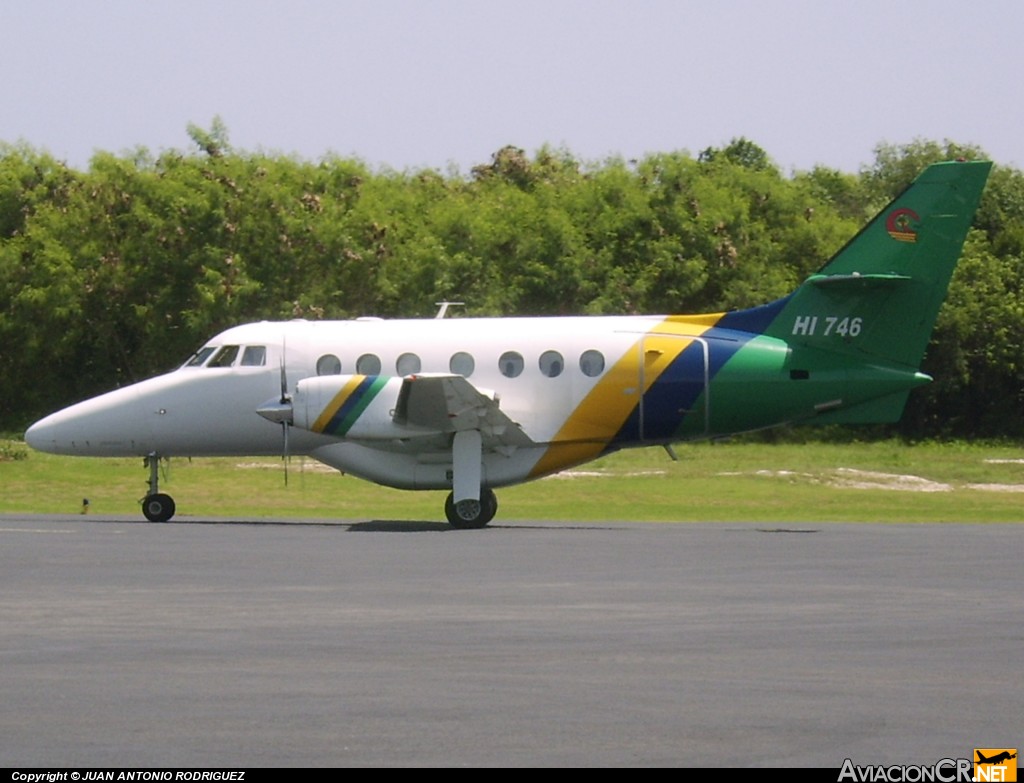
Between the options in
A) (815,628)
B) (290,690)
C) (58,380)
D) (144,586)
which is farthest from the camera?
(58,380)

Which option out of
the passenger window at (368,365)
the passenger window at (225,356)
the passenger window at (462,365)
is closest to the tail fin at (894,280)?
the passenger window at (462,365)

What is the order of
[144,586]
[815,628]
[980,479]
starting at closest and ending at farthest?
1. [815,628]
2. [144,586]
3. [980,479]

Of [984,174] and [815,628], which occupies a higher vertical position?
[984,174]

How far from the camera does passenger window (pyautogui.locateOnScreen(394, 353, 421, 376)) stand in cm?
2967

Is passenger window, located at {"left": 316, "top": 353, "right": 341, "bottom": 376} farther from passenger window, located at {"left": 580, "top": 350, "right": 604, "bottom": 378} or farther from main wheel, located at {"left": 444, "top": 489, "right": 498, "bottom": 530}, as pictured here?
passenger window, located at {"left": 580, "top": 350, "right": 604, "bottom": 378}

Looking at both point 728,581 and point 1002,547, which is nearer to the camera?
point 728,581

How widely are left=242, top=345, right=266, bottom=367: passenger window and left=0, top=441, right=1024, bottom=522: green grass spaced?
3.99 meters

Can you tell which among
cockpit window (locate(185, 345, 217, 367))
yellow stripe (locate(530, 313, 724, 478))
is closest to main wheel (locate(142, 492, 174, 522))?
cockpit window (locate(185, 345, 217, 367))

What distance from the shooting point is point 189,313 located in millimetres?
53469

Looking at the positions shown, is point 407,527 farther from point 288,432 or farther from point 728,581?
point 728,581

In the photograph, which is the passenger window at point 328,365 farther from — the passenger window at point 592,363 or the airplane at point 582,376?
the passenger window at point 592,363

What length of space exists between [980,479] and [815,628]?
2720cm

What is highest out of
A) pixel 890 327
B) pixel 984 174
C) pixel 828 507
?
pixel 984 174

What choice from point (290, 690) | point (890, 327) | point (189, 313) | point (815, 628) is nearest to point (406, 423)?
point (890, 327)
